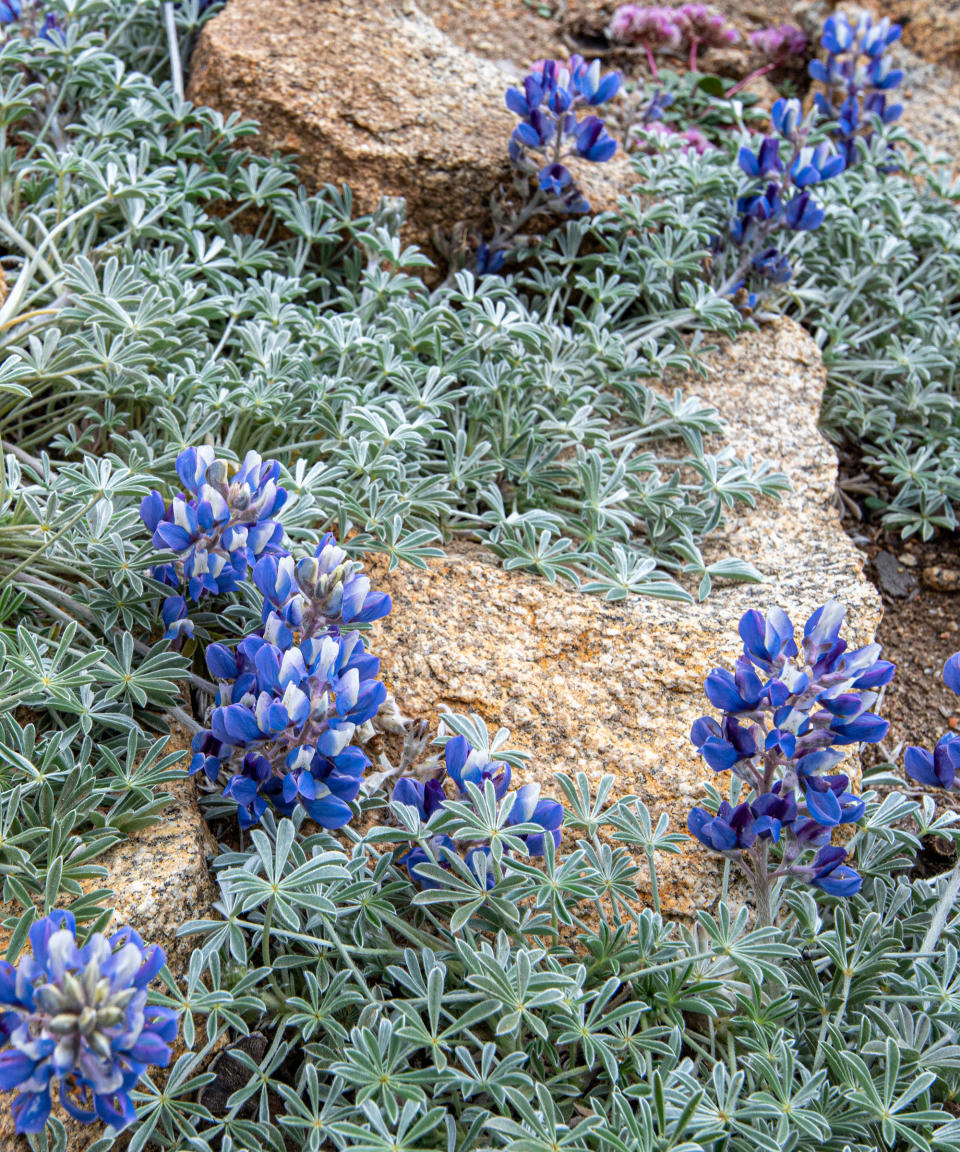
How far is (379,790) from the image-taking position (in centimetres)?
224

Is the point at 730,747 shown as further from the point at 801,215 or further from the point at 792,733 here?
the point at 801,215

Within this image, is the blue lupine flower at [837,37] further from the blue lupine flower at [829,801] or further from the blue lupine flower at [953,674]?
the blue lupine flower at [829,801]

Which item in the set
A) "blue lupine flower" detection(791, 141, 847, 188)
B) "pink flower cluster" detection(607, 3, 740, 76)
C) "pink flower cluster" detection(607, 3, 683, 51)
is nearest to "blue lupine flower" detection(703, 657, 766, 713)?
"blue lupine flower" detection(791, 141, 847, 188)

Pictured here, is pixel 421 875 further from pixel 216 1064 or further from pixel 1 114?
pixel 1 114

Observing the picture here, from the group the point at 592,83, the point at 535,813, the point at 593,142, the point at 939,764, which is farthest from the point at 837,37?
the point at 535,813

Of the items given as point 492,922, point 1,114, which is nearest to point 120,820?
point 492,922

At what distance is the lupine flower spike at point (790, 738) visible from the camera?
6.46ft

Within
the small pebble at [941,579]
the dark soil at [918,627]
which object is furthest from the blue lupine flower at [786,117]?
the small pebble at [941,579]

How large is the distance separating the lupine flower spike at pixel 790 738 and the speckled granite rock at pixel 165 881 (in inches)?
40.3

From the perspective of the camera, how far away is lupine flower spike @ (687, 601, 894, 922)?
1.97 metres

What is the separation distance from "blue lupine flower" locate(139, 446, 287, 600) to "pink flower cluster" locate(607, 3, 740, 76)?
3863 millimetres

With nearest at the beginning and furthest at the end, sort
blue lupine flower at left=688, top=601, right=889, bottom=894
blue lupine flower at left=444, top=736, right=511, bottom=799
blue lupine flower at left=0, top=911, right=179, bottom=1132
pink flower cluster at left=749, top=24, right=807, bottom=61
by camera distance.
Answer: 1. blue lupine flower at left=0, top=911, right=179, bottom=1132
2. blue lupine flower at left=688, top=601, right=889, bottom=894
3. blue lupine flower at left=444, top=736, right=511, bottom=799
4. pink flower cluster at left=749, top=24, right=807, bottom=61

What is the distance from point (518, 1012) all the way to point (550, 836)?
338 millimetres

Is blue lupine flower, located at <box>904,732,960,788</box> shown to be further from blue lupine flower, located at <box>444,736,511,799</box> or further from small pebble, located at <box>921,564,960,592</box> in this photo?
small pebble, located at <box>921,564,960,592</box>
